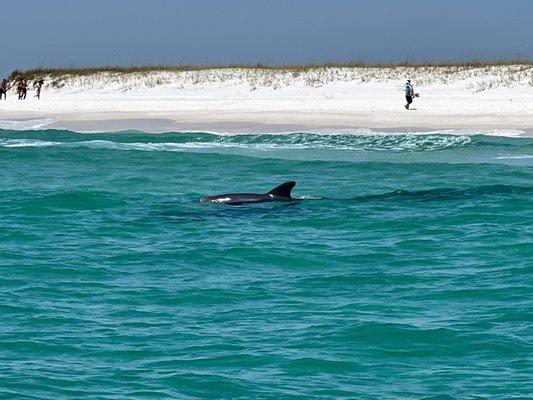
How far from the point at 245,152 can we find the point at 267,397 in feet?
85.6

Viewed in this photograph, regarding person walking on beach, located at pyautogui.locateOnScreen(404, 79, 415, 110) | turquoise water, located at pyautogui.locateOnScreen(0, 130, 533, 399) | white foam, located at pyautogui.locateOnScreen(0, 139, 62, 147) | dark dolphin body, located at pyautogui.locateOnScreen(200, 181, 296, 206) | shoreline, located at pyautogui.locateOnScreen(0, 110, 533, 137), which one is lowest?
turquoise water, located at pyautogui.locateOnScreen(0, 130, 533, 399)

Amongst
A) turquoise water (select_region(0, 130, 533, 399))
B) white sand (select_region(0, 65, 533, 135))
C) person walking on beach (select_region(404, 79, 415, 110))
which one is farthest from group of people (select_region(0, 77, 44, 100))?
turquoise water (select_region(0, 130, 533, 399))

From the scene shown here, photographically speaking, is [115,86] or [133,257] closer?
[133,257]

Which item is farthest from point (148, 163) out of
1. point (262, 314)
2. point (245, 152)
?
point (262, 314)

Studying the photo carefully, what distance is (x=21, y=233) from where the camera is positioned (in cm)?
2109

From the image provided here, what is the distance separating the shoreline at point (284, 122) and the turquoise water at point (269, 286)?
1226cm

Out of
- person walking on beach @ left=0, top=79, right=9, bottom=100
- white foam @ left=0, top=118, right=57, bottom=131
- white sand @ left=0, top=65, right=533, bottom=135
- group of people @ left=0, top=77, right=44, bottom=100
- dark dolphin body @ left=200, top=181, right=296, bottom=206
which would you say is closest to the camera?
dark dolphin body @ left=200, top=181, right=296, bottom=206

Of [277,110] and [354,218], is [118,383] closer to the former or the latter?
[354,218]

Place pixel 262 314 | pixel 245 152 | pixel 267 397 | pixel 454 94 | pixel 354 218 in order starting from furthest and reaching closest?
pixel 454 94 < pixel 245 152 < pixel 354 218 < pixel 262 314 < pixel 267 397

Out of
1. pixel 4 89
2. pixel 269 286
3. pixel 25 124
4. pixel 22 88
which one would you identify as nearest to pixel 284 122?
pixel 25 124

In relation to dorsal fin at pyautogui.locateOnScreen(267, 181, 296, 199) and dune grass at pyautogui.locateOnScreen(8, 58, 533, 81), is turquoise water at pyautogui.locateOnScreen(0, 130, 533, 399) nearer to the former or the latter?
dorsal fin at pyautogui.locateOnScreen(267, 181, 296, 199)

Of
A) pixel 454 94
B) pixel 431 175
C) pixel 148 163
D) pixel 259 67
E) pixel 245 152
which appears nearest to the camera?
pixel 431 175

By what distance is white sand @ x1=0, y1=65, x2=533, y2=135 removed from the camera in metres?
46.2

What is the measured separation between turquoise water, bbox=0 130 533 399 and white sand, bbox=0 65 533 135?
582 inches
